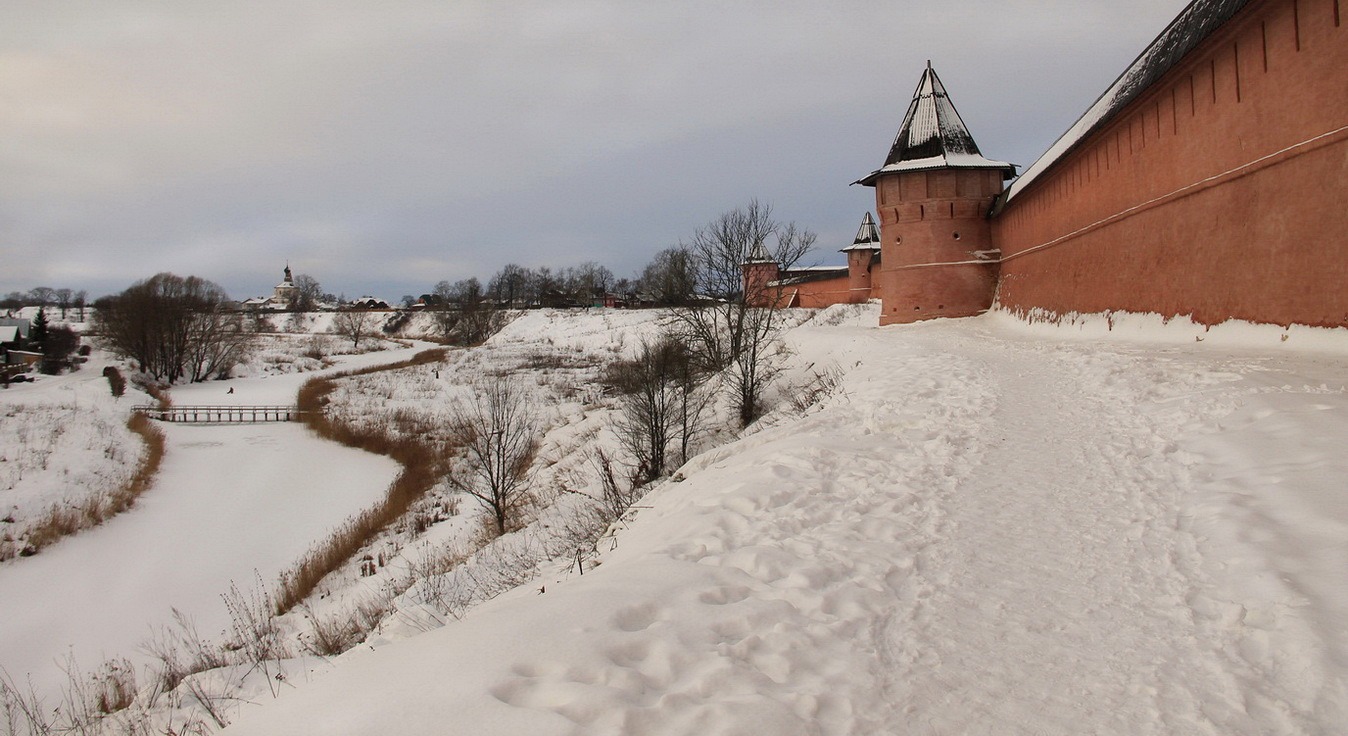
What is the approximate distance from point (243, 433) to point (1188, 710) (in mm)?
27079

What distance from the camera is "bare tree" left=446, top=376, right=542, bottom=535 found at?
13.3 meters

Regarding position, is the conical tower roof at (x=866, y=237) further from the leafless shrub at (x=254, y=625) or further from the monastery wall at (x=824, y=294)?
the leafless shrub at (x=254, y=625)

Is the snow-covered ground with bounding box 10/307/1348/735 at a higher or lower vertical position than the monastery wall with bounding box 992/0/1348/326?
lower

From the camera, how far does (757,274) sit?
18531 millimetres

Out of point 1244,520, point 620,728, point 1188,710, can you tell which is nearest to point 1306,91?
point 1244,520

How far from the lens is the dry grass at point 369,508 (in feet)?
36.8

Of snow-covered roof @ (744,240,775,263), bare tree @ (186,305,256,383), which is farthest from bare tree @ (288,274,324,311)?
snow-covered roof @ (744,240,775,263)

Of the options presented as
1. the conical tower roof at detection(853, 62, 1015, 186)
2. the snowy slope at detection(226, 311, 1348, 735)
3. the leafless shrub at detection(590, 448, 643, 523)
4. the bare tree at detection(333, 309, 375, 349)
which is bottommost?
the leafless shrub at detection(590, 448, 643, 523)

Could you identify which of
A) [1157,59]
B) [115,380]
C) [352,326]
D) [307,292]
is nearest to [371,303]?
[307,292]

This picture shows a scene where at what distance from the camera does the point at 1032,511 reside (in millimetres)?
4242

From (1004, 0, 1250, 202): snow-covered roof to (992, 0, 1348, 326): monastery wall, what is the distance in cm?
13

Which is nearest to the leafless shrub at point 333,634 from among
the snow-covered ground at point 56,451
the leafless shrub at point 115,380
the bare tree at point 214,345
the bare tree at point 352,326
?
the snow-covered ground at point 56,451

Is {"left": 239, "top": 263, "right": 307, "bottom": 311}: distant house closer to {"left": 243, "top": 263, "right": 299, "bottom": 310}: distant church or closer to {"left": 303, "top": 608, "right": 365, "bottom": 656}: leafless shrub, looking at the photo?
{"left": 243, "top": 263, "right": 299, "bottom": 310}: distant church

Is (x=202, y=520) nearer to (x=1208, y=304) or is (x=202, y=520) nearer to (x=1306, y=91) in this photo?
(x=1208, y=304)
